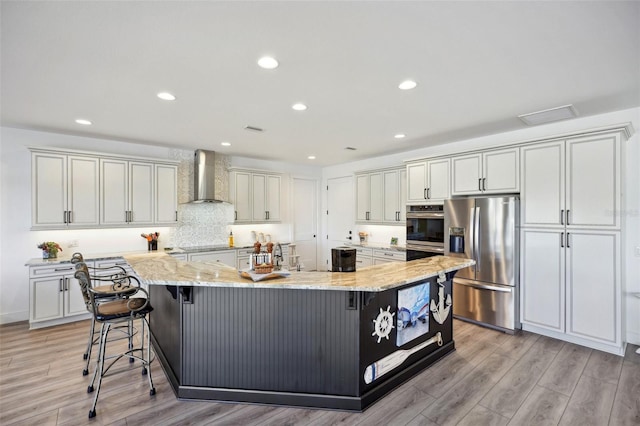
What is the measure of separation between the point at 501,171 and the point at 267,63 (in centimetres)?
334

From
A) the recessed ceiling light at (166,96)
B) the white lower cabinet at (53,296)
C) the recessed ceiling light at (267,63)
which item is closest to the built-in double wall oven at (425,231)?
the recessed ceiling light at (267,63)

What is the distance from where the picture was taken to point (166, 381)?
2764 millimetres

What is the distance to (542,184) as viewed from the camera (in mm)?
3721

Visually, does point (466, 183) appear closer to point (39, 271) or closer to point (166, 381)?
point (166, 381)

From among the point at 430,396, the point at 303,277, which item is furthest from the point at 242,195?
the point at 430,396

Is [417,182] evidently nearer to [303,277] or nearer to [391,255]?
[391,255]

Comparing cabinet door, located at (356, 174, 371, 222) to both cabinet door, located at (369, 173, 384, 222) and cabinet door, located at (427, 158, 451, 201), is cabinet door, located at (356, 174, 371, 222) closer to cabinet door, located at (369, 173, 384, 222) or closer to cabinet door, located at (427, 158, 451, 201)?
cabinet door, located at (369, 173, 384, 222)

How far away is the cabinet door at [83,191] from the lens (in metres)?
4.36

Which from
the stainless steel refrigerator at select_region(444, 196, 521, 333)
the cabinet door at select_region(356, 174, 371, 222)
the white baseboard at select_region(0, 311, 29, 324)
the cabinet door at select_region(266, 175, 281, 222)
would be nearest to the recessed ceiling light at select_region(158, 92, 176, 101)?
the cabinet door at select_region(266, 175, 281, 222)

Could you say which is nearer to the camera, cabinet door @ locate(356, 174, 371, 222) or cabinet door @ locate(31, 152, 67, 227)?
cabinet door @ locate(31, 152, 67, 227)

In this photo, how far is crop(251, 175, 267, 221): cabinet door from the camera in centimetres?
619

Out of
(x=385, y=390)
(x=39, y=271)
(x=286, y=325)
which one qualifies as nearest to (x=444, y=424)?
(x=385, y=390)

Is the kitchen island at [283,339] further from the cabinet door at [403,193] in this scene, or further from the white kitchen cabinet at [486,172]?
the cabinet door at [403,193]

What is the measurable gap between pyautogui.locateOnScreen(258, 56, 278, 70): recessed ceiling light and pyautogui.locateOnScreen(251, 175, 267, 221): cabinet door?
388 centimetres
